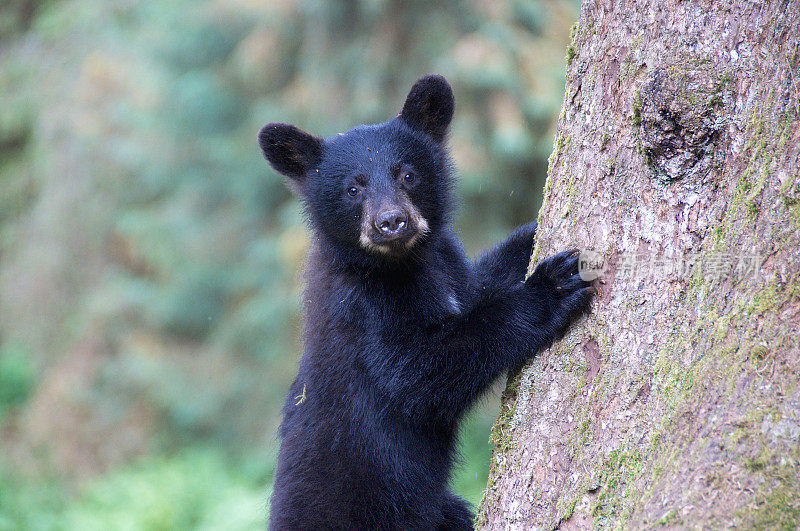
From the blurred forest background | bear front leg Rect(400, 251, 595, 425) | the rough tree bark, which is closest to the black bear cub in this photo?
bear front leg Rect(400, 251, 595, 425)

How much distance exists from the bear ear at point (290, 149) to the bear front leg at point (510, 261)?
3.67 feet

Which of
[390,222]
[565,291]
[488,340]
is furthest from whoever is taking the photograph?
[390,222]

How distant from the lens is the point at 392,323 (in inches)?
136

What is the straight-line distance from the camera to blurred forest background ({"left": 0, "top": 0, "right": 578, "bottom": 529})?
7742 millimetres

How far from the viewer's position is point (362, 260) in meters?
3.77

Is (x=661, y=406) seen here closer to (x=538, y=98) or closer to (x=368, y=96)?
(x=538, y=98)

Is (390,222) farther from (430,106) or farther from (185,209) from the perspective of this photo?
(185,209)

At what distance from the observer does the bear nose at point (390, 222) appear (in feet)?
11.9

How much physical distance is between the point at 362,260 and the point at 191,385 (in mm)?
7165

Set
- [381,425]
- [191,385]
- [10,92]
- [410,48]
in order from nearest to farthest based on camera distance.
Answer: [381,425] < [410,48] < [191,385] < [10,92]

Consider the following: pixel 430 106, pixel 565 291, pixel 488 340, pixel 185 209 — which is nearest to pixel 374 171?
pixel 430 106

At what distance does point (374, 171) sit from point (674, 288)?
1.97 metres

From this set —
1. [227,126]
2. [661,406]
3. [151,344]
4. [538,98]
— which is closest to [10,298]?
[151,344]

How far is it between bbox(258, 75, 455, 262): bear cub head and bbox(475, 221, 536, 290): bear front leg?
350 millimetres
